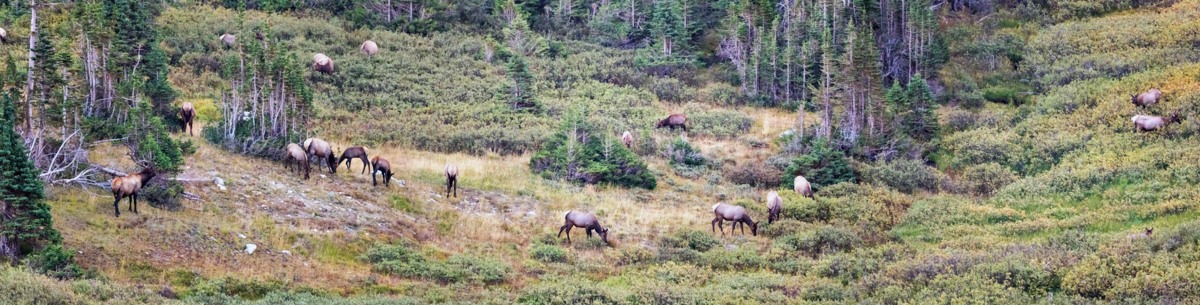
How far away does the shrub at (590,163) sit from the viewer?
39312 mm

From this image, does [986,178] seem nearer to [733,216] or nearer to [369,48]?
[733,216]

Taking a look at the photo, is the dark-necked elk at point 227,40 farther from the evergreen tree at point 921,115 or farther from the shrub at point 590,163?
the evergreen tree at point 921,115

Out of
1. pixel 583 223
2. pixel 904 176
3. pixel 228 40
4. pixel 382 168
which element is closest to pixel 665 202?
pixel 583 223

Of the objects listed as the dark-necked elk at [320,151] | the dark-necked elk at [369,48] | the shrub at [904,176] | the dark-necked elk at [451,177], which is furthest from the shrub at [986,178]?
the dark-necked elk at [369,48]

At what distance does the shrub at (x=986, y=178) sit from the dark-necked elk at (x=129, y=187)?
24.8m

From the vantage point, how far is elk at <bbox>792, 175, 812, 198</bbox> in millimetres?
37344

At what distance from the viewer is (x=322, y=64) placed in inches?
2040

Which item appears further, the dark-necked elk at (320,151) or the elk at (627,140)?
the elk at (627,140)

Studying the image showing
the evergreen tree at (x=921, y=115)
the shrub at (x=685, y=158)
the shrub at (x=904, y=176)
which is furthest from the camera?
the evergreen tree at (x=921, y=115)

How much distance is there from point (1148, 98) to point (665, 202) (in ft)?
55.9

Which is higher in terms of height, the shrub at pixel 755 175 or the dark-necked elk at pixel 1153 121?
the dark-necked elk at pixel 1153 121

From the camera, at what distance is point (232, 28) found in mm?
54969

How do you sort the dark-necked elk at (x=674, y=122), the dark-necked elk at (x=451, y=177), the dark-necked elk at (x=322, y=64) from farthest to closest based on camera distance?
the dark-necked elk at (x=322, y=64), the dark-necked elk at (x=674, y=122), the dark-necked elk at (x=451, y=177)

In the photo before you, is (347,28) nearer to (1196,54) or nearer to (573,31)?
(573,31)
